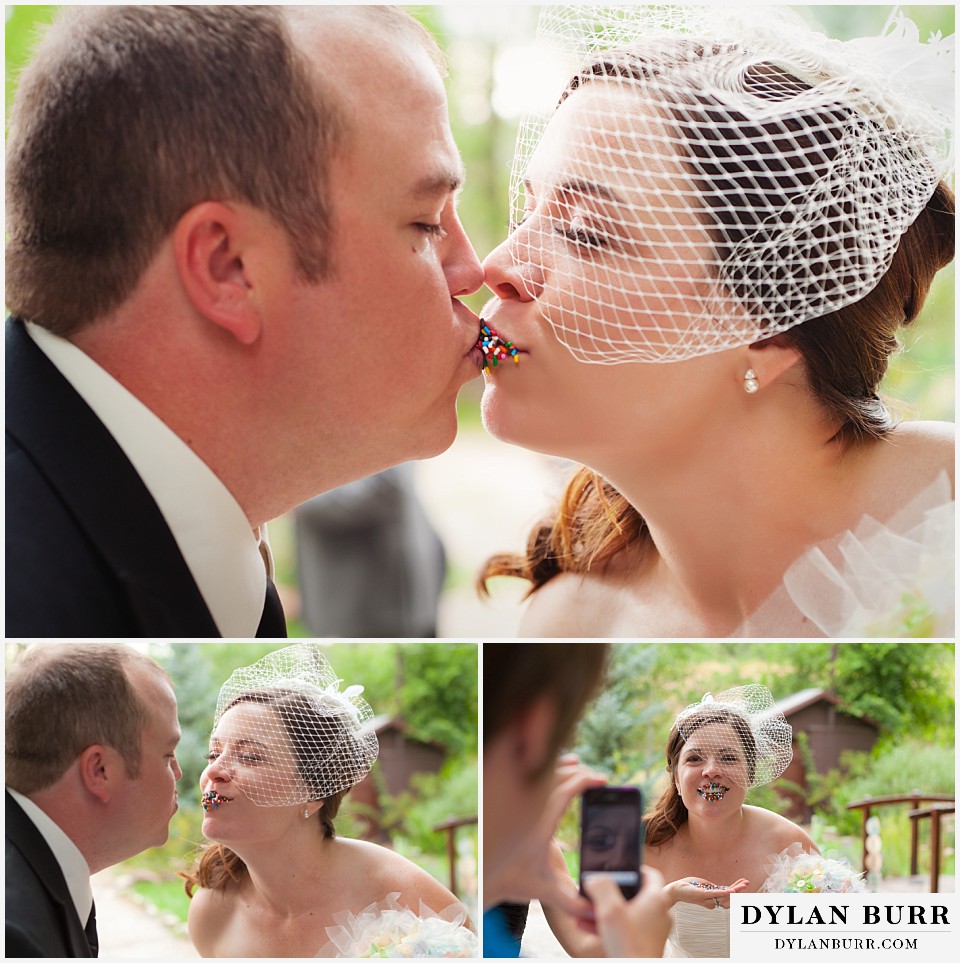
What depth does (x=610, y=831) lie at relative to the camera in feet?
6.09

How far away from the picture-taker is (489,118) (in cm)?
221

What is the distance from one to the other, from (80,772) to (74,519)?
544mm

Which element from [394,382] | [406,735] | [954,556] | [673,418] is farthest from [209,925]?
[954,556]

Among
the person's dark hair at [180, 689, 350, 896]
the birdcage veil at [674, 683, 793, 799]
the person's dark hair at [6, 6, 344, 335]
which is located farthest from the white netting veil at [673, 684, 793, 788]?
the person's dark hair at [6, 6, 344, 335]

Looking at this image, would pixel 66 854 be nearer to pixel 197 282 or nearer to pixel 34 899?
pixel 34 899

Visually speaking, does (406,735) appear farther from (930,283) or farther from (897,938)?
(930,283)

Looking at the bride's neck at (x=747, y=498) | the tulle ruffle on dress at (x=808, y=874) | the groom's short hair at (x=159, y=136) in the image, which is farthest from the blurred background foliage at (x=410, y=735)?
the groom's short hair at (x=159, y=136)

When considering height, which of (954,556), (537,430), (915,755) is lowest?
(915,755)

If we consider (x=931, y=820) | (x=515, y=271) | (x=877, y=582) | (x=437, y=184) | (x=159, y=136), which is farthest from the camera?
(x=931, y=820)

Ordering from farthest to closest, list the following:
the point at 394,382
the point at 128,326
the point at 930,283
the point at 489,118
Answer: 1. the point at 489,118
2. the point at 930,283
3. the point at 394,382
4. the point at 128,326

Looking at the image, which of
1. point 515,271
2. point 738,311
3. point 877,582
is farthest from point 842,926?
point 515,271

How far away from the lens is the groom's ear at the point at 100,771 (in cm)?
179

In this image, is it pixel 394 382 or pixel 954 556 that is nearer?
pixel 394 382

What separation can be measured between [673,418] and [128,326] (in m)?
0.88
